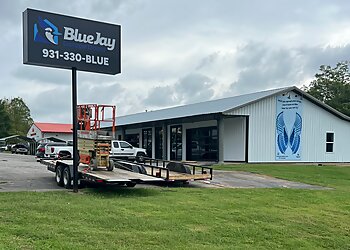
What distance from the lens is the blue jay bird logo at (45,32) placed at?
41.7ft

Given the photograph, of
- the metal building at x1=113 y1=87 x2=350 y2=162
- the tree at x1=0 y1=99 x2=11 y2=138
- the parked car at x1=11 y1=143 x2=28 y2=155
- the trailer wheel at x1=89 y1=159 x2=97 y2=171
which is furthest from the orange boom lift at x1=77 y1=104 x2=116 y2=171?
the tree at x1=0 y1=99 x2=11 y2=138

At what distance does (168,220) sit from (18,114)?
3863 inches

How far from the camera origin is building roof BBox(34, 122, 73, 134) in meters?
72.9

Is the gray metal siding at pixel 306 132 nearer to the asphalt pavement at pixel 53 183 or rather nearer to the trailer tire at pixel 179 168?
the asphalt pavement at pixel 53 183

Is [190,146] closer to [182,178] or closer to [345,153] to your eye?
[345,153]

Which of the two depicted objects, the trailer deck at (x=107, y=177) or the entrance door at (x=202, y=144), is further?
the entrance door at (x=202, y=144)

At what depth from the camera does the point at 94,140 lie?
574 inches

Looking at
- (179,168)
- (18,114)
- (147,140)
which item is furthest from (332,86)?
(18,114)

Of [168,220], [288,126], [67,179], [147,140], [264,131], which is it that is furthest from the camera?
[147,140]

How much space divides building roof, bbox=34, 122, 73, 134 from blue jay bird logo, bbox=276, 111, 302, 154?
157ft

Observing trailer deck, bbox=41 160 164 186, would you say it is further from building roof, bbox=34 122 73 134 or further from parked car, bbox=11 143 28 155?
building roof, bbox=34 122 73 134

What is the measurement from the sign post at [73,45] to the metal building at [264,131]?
15.3 m

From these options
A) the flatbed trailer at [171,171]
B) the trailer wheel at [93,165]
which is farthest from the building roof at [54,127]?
the trailer wheel at [93,165]

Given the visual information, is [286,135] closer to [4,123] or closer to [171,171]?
[171,171]
